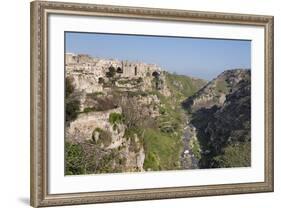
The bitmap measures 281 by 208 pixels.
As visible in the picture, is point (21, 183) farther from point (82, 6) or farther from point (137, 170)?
point (82, 6)

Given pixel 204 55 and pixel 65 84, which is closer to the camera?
pixel 65 84

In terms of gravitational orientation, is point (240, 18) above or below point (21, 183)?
above

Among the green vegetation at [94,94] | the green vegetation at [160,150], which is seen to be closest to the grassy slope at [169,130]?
the green vegetation at [160,150]

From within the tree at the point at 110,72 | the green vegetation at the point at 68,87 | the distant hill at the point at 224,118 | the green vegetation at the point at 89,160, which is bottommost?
the green vegetation at the point at 89,160

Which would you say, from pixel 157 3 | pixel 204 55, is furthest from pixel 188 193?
pixel 157 3

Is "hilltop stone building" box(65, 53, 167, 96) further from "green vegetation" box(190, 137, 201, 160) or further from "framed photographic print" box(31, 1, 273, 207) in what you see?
"green vegetation" box(190, 137, 201, 160)

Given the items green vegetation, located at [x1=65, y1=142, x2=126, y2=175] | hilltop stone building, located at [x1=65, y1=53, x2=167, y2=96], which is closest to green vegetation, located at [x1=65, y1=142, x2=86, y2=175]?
green vegetation, located at [x1=65, y1=142, x2=126, y2=175]

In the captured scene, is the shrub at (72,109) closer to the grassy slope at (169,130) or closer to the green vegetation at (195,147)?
the grassy slope at (169,130)

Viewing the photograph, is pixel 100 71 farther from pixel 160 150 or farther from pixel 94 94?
pixel 160 150
